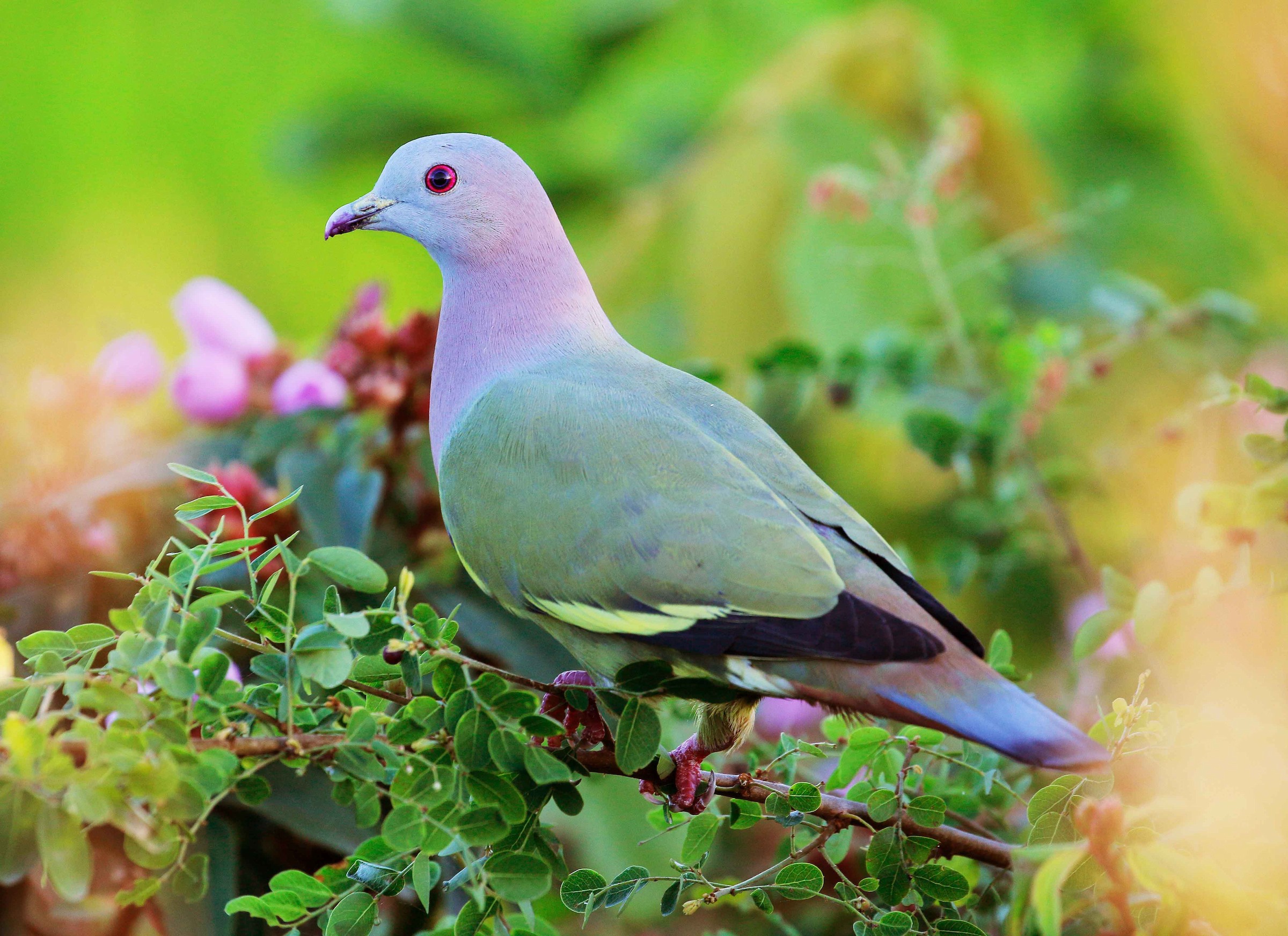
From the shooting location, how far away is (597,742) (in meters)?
0.46

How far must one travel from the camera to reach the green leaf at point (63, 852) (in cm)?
32

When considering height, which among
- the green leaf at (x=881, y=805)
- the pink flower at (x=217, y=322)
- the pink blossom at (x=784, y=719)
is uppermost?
the pink flower at (x=217, y=322)

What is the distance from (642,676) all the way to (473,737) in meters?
0.07

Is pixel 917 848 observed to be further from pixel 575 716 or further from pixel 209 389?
pixel 209 389

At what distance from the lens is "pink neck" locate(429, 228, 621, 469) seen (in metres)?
0.58

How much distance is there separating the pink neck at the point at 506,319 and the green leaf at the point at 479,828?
0.72 feet

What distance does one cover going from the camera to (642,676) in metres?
0.43

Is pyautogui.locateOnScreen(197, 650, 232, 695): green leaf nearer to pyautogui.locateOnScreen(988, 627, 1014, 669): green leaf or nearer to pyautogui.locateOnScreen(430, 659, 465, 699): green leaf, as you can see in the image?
pyautogui.locateOnScreen(430, 659, 465, 699): green leaf

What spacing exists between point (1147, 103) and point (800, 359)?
0.87 metres

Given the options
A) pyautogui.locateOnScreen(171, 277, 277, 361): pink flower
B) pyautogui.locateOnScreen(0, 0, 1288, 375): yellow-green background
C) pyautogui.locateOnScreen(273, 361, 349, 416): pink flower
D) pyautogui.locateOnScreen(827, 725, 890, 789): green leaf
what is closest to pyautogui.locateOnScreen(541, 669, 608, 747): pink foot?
pyautogui.locateOnScreen(827, 725, 890, 789): green leaf

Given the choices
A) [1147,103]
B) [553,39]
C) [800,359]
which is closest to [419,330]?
[800,359]

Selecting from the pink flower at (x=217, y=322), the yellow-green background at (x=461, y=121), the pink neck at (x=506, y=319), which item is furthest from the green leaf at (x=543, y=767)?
the yellow-green background at (x=461, y=121)

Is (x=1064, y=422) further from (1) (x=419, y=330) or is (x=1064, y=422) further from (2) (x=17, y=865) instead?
(2) (x=17, y=865)

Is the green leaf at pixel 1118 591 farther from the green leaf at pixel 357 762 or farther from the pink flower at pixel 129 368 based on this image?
the pink flower at pixel 129 368
